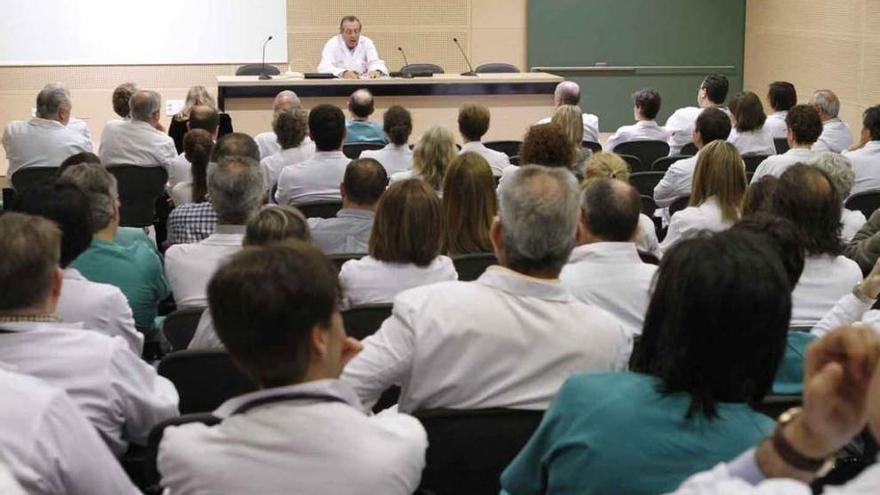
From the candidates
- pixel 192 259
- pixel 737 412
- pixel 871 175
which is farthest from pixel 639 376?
pixel 871 175

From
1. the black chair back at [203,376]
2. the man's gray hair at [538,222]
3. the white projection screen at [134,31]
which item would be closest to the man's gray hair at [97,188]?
the black chair back at [203,376]

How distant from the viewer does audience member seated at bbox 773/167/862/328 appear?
363cm

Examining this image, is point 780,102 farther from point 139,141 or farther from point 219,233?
point 219,233

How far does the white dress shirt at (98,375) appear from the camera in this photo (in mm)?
2506

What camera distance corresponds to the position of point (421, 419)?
8.32 ft

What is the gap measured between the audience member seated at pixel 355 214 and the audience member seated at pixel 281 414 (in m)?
2.79

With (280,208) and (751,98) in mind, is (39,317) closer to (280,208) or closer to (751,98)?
(280,208)

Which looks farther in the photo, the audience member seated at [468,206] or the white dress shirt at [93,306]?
the audience member seated at [468,206]

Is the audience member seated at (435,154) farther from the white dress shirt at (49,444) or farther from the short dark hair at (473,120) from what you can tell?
the white dress shirt at (49,444)

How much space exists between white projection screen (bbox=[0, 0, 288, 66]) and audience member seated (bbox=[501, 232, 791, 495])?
10.4m

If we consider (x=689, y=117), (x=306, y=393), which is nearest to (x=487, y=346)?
(x=306, y=393)

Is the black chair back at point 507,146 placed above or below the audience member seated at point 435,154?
below

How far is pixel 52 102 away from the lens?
774 centimetres

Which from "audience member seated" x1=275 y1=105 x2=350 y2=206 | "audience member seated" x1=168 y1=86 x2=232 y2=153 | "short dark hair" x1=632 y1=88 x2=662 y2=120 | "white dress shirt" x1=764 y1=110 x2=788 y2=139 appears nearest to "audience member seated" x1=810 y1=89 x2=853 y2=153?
"white dress shirt" x1=764 y1=110 x2=788 y2=139
